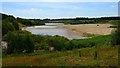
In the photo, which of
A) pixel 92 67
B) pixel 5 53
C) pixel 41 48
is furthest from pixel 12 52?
pixel 92 67

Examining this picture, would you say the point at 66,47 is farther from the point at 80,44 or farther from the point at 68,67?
the point at 68,67

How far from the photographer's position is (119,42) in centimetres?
2891

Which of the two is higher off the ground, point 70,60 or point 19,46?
point 70,60

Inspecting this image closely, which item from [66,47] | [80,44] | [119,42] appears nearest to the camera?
[119,42]

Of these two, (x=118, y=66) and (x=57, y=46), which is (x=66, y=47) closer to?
(x=57, y=46)

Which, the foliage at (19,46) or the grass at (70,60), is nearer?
the grass at (70,60)

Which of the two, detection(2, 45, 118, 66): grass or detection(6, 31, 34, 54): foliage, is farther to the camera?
detection(6, 31, 34, 54): foliage

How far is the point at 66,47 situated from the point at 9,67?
20715 mm

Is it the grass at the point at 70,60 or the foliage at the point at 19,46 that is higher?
the grass at the point at 70,60

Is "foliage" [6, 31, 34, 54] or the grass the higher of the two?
the grass

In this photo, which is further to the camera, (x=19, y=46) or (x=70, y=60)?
(x=19, y=46)

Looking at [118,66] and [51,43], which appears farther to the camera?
[51,43]

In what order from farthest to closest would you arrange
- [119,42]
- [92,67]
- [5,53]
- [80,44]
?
[80,44], [5,53], [119,42], [92,67]

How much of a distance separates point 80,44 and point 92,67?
23.7m
